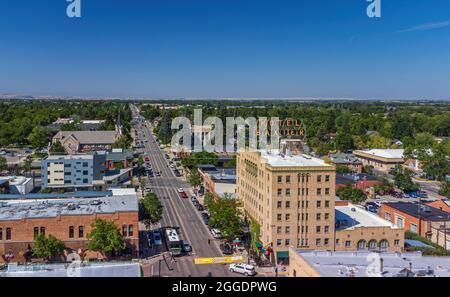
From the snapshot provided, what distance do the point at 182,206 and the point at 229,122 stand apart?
49.4 m

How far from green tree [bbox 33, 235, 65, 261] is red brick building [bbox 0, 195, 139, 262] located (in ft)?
2.34

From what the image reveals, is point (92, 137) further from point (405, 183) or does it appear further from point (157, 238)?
point (157, 238)

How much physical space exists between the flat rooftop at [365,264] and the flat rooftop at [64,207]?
487 inches

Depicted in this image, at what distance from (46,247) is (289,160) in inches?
547

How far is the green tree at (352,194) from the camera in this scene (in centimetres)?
4050

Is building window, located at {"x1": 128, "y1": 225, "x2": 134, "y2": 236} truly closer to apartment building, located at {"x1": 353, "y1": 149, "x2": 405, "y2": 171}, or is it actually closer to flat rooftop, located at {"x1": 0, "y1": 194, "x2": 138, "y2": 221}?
flat rooftop, located at {"x1": 0, "y1": 194, "x2": 138, "y2": 221}

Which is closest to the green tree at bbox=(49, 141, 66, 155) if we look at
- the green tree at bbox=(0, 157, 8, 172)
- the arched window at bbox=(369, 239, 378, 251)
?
the green tree at bbox=(0, 157, 8, 172)

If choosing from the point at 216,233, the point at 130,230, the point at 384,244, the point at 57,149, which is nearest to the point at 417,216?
the point at 384,244

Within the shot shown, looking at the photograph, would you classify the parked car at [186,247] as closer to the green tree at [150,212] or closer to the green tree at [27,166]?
the green tree at [150,212]

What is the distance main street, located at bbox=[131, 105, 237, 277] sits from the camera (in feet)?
80.4

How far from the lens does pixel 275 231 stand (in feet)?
85.3

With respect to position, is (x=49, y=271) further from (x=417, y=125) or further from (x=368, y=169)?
(x=417, y=125)
